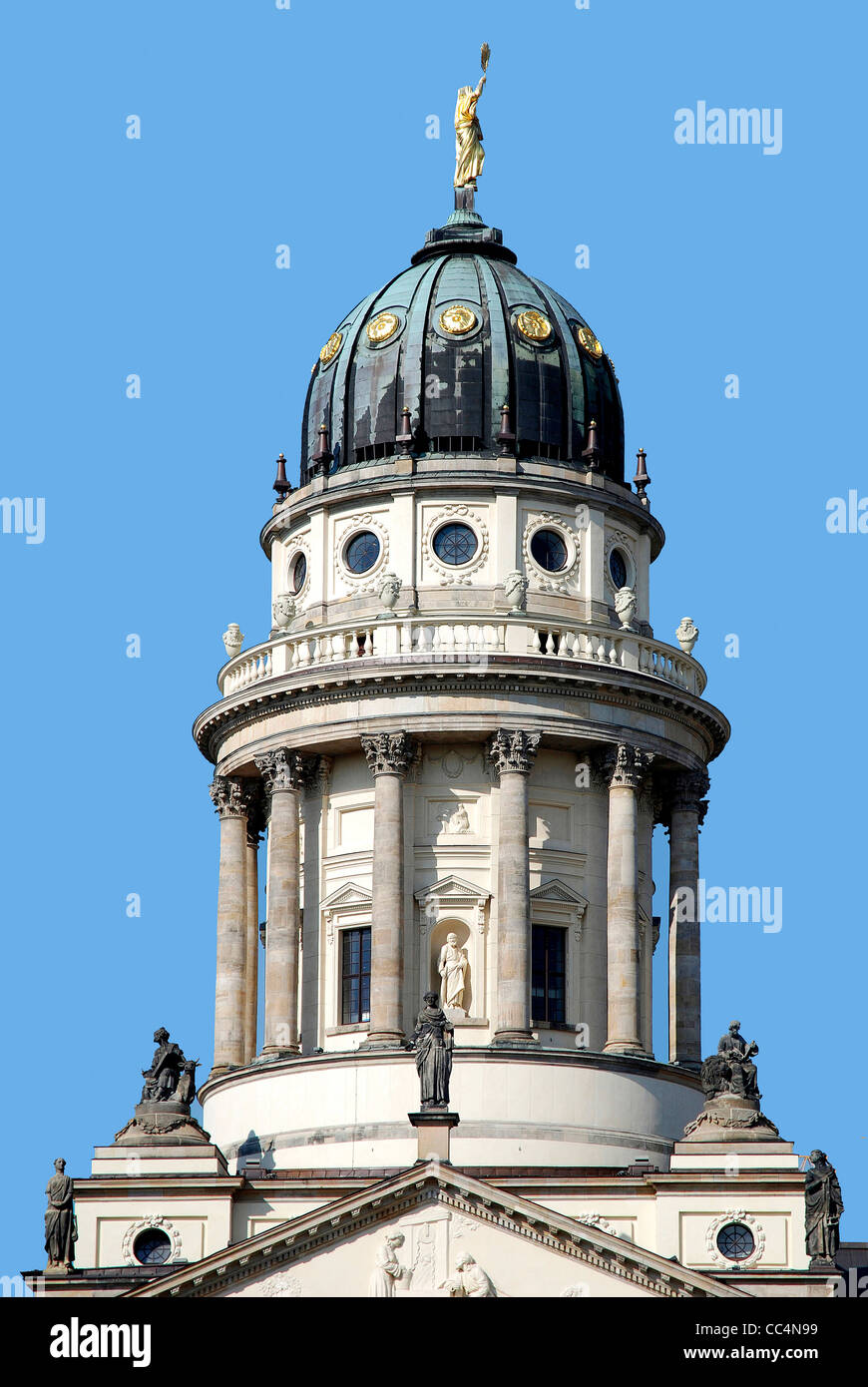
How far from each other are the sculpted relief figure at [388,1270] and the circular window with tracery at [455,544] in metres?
22.5

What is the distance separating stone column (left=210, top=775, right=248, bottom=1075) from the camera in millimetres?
93562

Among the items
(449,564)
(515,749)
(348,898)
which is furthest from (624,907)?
(449,564)

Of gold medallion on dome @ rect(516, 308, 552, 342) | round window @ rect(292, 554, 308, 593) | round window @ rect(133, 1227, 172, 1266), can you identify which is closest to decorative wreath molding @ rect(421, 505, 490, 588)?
round window @ rect(292, 554, 308, 593)

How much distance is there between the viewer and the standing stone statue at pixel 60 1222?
81.8m

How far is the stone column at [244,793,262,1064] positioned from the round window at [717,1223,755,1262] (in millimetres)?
16212

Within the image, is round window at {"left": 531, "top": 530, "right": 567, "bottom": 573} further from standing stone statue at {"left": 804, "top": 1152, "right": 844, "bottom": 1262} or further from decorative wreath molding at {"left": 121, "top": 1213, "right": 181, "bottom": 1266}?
decorative wreath molding at {"left": 121, "top": 1213, "right": 181, "bottom": 1266}

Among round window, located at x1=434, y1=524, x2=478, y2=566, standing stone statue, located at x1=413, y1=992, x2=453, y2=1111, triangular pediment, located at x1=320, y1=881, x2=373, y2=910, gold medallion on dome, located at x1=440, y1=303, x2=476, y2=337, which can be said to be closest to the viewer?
standing stone statue, located at x1=413, y1=992, x2=453, y2=1111

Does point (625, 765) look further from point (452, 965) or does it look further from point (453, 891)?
point (452, 965)

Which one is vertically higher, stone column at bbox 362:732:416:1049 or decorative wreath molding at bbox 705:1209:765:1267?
stone column at bbox 362:732:416:1049

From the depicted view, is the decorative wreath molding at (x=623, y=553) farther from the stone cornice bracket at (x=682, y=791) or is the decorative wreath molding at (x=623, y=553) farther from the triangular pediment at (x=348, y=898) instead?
the triangular pediment at (x=348, y=898)

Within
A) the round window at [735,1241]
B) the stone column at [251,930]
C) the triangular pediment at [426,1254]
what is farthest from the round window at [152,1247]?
the round window at [735,1241]

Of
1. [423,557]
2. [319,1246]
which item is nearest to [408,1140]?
[319,1246]

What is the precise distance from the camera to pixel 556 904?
9175cm

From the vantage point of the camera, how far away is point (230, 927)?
94.6 m
